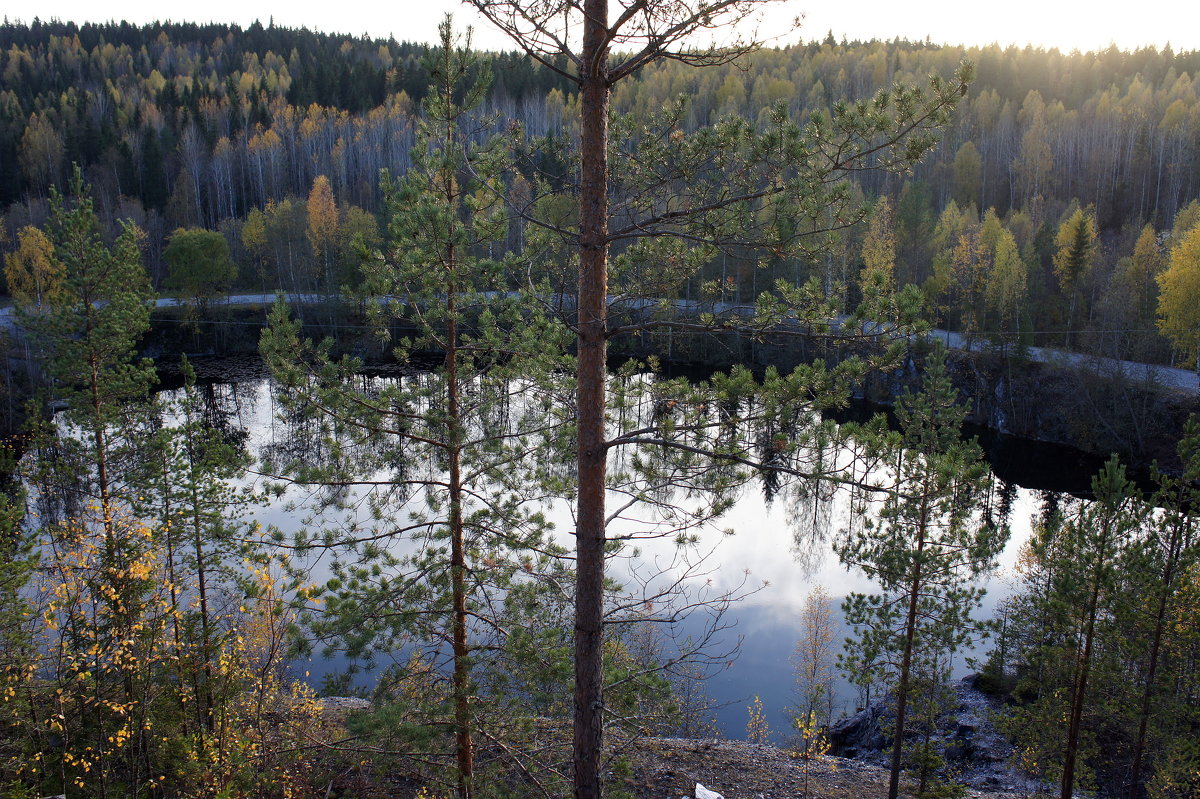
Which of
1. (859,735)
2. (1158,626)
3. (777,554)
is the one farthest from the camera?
(777,554)

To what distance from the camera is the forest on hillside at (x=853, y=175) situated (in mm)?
35406

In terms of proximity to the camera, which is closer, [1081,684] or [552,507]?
[552,507]

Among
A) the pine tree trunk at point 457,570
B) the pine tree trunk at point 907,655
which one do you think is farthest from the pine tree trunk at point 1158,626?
the pine tree trunk at point 457,570

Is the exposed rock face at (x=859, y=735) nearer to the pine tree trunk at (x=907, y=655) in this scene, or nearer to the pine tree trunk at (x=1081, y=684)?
the pine tree trunk at (x=907, y=655)

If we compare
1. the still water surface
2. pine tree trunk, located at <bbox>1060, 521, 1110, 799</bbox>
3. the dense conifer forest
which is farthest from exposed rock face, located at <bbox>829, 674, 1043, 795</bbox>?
pine tree trunk, located at <bbox>1060, 521, 1110, 799</bbox>

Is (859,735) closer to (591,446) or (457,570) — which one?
(457,570)

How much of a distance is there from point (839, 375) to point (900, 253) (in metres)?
38.6

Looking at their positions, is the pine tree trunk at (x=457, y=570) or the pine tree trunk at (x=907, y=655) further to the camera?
the pine tree trunk at (x=907, y=655)

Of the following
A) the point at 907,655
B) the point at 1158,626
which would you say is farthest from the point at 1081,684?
the point at 907,655

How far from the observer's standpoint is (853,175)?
28125mm

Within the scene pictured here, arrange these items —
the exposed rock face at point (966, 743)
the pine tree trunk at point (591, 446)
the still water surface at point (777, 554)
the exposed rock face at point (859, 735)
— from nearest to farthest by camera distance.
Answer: the pine tree trunk at point (591, 446) → the exposed rock face at point (966, 743) → the exposed rock face at point (859, 735) → the still water surface at point (777, 554)

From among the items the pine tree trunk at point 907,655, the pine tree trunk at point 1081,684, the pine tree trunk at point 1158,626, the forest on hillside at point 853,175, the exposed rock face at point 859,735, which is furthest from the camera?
the forest on hillside at point 853,175

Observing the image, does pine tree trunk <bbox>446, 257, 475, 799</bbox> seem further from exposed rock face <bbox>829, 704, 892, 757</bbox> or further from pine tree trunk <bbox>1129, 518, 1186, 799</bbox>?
exposed rock face <bbox>829, 704, 892, 757</bbox>

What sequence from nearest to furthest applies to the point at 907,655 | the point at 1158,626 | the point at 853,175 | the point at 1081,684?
1. the point at 1158,626
2. the point at 1081,684
3. the point at 907,655
4. the point at 853,175
